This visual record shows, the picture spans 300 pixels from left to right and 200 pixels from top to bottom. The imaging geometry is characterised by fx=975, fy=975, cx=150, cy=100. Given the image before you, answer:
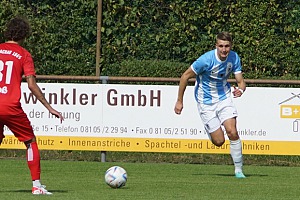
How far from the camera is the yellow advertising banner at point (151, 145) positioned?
1568 centimetres

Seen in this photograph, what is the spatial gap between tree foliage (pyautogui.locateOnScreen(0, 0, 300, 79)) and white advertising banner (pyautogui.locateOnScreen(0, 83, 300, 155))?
301 centimetres

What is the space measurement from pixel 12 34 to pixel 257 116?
21.3 feet

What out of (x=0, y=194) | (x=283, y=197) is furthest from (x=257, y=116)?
(x=0, y=194)

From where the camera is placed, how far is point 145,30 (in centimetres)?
1934

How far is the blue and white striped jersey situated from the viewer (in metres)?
12.8

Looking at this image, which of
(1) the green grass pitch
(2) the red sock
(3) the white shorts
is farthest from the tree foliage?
(2) the red sock

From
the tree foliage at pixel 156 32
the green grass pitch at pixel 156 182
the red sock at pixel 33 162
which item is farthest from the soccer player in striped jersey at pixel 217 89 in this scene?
the tree foliage at pixel 156 32

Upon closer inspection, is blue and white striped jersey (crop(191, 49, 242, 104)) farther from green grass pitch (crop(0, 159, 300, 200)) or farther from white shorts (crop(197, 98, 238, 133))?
green grass pitch (crop(0, 159, 300, 200))

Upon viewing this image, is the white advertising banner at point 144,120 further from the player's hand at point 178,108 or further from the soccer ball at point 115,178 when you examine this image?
the soccer ball at point 115,178

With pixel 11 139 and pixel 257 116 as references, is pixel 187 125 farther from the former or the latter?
pixel 11 139

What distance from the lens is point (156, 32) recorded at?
19406 mm

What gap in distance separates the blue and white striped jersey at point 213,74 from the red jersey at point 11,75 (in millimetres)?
3271

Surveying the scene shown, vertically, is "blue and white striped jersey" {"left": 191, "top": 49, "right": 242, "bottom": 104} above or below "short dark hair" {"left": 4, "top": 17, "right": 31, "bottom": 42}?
below

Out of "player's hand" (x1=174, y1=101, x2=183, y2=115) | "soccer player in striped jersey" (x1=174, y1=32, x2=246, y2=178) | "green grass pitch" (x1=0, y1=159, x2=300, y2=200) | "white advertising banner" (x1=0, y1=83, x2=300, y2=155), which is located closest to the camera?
"green grass pitch" (x1=0, y1=159, x2=300, y2=200)
